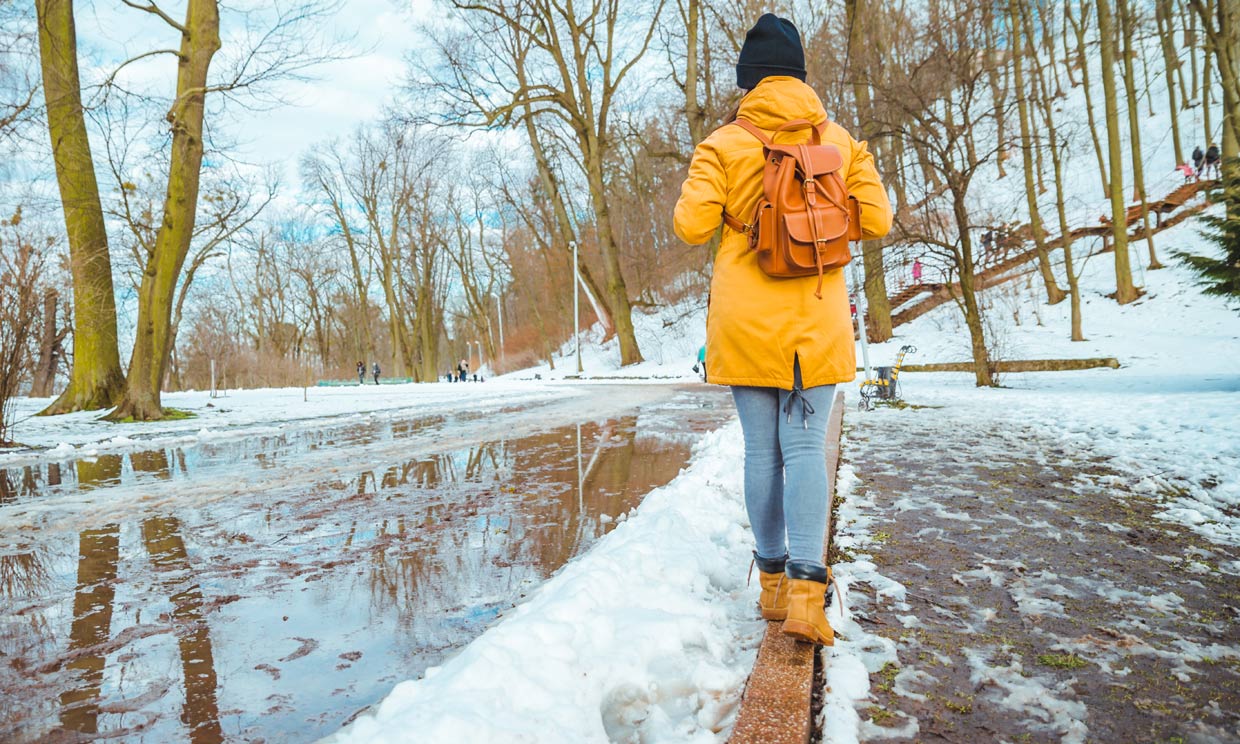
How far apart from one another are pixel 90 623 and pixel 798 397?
2.77 meters

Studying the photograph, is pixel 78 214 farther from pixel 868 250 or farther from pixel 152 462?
pixel 868 250

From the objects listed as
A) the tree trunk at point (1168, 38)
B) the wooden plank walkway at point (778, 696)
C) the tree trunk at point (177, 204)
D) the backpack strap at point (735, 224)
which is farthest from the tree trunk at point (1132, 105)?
the tree trunk at point (177, 204)

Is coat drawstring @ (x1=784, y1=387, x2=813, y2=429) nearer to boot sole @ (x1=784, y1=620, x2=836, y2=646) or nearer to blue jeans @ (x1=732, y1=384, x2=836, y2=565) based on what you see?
blue jeans @ (x1=732, y1=384, x2=836, y2=565)

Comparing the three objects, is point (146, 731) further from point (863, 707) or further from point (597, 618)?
point (863, 707)

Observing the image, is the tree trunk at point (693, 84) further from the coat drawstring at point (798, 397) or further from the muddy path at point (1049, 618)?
the coat drawstring at point (798, 397)

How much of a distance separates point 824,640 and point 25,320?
30.3 feet

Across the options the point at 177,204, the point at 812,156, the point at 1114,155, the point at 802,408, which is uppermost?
the point at 1114,155

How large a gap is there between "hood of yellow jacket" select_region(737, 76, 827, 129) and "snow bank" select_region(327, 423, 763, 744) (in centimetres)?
176

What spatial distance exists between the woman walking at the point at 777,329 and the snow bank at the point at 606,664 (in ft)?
1.04

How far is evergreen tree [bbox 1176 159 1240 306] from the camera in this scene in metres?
7.36

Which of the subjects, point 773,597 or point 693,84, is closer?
point 773,597

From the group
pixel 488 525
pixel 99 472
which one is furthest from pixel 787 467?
pixel 99 472

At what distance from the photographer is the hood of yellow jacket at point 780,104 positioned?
92.6 inches

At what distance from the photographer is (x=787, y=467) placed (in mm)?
2312
